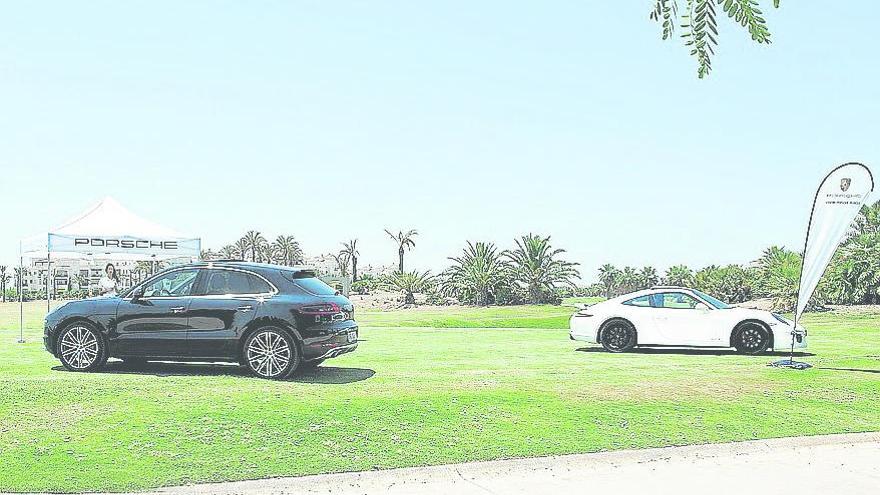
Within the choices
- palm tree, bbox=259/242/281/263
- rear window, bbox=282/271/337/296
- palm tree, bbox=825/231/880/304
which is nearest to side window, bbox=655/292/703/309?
rear window, bbox=282/271/337/296

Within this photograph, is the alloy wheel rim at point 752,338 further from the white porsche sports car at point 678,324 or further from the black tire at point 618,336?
the black tire at point 618,336

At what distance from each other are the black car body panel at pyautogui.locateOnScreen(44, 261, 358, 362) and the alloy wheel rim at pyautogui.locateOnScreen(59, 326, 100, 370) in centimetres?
17

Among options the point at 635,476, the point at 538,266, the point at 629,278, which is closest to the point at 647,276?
the point at 629,278

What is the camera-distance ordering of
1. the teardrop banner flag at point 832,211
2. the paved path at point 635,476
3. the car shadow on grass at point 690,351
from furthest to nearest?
1. the car shadow on grass at point 690,351
2. the teardrop banner flag at point 832,211
3. the paved path at point 635,476

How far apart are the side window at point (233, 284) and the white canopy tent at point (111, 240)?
1121 centimetres

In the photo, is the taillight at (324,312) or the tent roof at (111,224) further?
the tent roof at (111,224)

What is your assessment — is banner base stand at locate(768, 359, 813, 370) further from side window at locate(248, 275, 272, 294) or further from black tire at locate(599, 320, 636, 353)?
side window at locate(248, 275, 272, 294)

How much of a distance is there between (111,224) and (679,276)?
177 feet

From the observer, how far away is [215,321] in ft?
38.4

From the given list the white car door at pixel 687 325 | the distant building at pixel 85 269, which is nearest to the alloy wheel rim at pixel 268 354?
the white car door at pixel 687 325

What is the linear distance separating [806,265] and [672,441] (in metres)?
6.42

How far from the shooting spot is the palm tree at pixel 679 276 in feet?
217

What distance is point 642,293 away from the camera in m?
17.4

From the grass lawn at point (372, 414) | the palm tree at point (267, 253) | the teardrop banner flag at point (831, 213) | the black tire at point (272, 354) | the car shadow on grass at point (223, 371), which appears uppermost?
the palm tree at point (267, 253)
